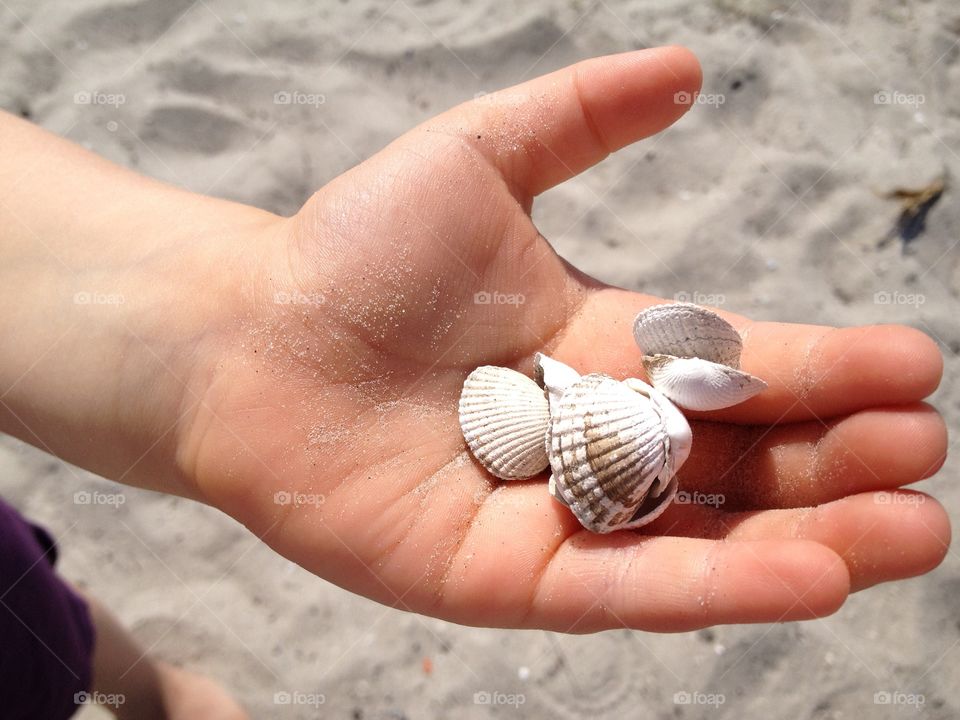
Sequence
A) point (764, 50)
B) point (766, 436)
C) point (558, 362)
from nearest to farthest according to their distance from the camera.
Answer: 1. point (766, 436)
2. point (558, 362)
3. point (764, 50)

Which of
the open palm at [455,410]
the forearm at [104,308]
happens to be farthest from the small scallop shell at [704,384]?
the forearm at [104,308]

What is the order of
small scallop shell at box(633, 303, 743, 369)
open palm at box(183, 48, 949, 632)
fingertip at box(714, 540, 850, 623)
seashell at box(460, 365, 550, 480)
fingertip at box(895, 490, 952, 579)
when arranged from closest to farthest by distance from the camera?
1. fingertip at box(714, 540, 850, 623)
2. fingertip at box(895, 490, 952, 579)
3. open palm at box(183, 48, 949, 632)
4. small scallop shell at box(633, 303, 743, 369)
5. seashell at box(460, 365, 550, 480)

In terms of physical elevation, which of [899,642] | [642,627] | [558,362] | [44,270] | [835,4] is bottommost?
[899,642]

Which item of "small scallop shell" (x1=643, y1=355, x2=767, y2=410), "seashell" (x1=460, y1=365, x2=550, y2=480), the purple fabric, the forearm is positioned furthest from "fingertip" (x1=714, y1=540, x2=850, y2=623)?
the purple fabric

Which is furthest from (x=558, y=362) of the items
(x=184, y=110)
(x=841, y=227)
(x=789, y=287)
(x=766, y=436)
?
(x=184, y=110)

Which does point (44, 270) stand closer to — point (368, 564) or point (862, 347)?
point (368, 564)

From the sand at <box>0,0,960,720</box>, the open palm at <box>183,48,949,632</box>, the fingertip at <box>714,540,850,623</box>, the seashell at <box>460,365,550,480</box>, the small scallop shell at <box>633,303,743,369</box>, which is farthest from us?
the sand at <box>0,0,960,720</box>

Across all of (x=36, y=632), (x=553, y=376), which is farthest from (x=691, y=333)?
(x=36, y=632)

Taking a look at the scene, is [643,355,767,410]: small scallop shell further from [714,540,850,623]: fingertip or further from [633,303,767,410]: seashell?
[714,540,850,623]: fingertip
